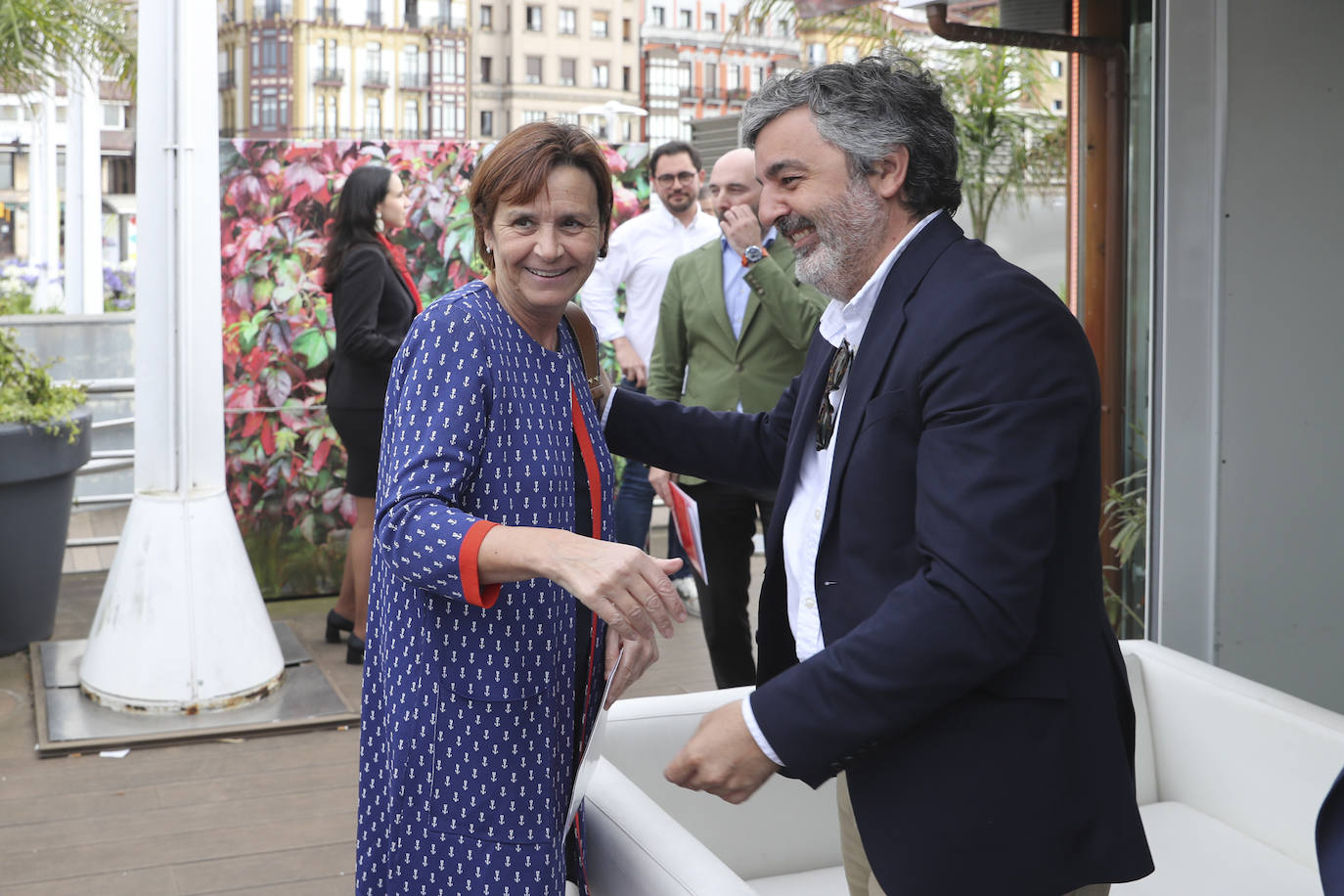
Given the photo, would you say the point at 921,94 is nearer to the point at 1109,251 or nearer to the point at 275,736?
the point at 1109,251

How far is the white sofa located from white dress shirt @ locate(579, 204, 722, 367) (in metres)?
3.55

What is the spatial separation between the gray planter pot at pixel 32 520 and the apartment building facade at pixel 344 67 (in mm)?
94217

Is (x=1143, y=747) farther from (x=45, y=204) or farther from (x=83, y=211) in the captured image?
(x=45, y=204)

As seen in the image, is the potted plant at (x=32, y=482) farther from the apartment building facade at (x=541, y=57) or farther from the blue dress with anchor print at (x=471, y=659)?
the apartment building facade at (x=541, y=57)

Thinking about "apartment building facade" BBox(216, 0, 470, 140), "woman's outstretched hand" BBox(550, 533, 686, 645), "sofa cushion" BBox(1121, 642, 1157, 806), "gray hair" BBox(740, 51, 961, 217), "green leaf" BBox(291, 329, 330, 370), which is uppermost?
"apartment building facade" BBox(216, 0, 470, 140)

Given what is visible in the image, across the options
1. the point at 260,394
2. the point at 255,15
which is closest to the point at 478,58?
the point at 255,15

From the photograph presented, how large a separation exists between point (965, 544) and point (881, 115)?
58cm

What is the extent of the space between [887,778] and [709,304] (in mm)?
3029

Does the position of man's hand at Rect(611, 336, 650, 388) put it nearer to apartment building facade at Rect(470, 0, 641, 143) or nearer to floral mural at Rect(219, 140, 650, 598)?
floral mural at Rect(219, 140, 650, 598)

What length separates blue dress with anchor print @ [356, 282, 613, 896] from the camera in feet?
5.99

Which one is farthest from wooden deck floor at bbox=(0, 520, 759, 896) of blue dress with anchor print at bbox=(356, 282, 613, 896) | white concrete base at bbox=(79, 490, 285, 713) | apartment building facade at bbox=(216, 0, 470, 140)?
apartment building facade at bbox=(216, 0, 470, 140)

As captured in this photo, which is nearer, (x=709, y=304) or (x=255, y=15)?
(x=709, y=304)

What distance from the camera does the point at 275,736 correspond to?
192 inches

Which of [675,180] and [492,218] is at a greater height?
[675,180]
